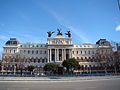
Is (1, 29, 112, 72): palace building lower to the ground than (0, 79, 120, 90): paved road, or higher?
higher

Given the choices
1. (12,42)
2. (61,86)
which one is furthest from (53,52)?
(61,86)

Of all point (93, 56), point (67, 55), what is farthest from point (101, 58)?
point (67, 55)

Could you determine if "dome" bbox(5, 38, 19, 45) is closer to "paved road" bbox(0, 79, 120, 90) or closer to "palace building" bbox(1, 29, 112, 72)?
"palace building" bbox(1, 29, 112, 72)

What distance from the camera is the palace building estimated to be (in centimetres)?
6738

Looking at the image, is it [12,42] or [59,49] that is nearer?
[59,49]

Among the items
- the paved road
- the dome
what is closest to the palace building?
the dome

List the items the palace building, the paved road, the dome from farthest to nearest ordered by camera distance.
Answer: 1. the dome
2. the palace building
3. the paved road

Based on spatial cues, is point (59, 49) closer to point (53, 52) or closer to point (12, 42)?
point (53, 52)

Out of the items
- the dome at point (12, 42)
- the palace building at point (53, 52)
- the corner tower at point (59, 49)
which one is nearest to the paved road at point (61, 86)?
the palace building at point (53, 52)

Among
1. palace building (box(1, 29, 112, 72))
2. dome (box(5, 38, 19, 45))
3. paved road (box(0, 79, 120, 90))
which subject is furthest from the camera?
dome (box(5, 38, 19, 45))

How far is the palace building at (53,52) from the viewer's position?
221ft

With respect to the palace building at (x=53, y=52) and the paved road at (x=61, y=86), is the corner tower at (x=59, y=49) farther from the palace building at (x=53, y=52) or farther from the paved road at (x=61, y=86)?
the paved road at (x=61, y=86)

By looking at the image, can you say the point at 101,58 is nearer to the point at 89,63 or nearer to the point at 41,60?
the point at 89,63

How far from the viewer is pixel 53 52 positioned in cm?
6862
